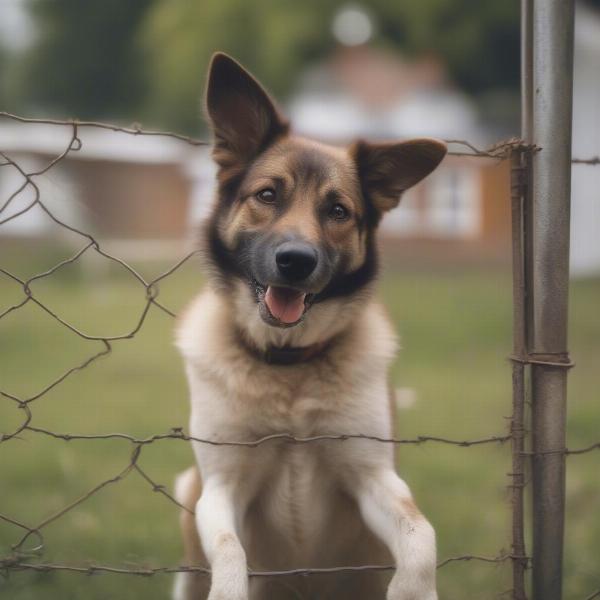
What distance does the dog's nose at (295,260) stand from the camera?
2449 mm

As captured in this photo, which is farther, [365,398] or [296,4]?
[296,4]

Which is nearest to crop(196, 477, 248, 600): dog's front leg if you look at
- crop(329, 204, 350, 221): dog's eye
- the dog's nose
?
the dog's nose

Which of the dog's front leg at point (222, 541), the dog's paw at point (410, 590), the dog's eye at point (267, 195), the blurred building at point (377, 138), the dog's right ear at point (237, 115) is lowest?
the dog's paw at point (410, 590)

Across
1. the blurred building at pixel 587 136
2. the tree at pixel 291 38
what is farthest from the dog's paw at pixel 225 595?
the tree at pixel 291 38

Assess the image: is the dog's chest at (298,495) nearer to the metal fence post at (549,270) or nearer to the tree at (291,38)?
the metal fence post at (549,270)

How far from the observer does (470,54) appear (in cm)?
2403

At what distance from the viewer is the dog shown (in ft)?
8.21

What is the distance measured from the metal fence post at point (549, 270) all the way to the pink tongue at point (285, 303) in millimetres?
720

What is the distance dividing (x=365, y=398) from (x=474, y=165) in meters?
18.4

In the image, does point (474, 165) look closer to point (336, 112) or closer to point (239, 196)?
point (336, 112)

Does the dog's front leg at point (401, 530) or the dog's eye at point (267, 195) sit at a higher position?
the dog's eye at point (267, 195)

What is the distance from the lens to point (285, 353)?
8.77 feet

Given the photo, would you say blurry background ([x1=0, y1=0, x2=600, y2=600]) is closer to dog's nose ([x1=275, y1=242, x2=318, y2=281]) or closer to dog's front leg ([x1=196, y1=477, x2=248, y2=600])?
dog's nose ([x1=275, y1=242, x2=318, y2=281])

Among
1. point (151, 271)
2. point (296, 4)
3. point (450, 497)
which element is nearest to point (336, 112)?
point (296, 4)
